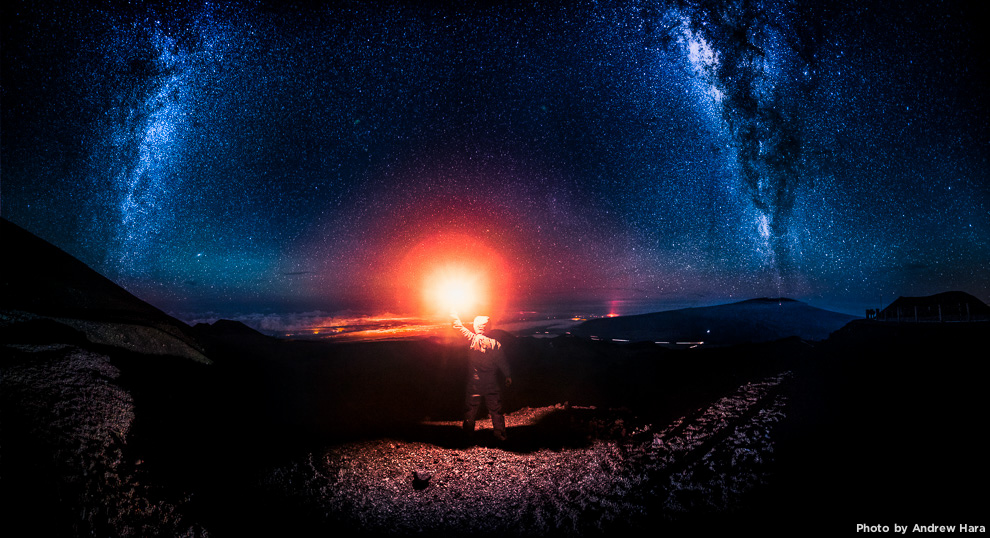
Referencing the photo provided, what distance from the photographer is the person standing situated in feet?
27.0

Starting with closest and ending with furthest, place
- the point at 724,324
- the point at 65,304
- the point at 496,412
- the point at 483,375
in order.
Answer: the point at 496,412 → the point at 483,375 → the point at 65,304 → the point at 724,324

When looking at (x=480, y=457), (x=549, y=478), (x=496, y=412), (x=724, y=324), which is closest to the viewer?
(x=549, y=478)

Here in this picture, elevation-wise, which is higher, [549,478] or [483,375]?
[483,375]

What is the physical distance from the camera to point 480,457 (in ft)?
23.1

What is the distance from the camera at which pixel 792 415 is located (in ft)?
21.0

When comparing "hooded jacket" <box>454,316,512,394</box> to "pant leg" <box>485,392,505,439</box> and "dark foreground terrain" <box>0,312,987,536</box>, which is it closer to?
"pant leg" <box>485,392,505,439</box>

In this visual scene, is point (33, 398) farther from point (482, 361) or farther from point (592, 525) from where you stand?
point (592, 525)

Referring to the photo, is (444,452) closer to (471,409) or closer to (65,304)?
(471,409)

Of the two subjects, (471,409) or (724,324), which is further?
(724,324)

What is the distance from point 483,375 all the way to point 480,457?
5.82 feet

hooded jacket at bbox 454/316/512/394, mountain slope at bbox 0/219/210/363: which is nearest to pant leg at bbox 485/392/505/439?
hooded jacket at bbox 454/316/512/394

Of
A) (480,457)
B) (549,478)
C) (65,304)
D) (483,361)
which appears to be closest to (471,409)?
(483,361)

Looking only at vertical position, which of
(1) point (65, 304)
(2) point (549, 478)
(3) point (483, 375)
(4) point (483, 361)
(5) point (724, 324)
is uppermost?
(1) point (65, 304)

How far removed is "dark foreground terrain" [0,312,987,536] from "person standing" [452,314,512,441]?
0.62m
